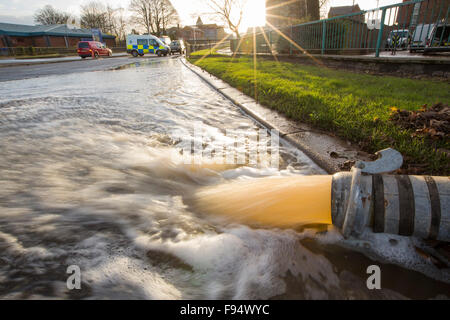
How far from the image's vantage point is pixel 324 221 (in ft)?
5.24

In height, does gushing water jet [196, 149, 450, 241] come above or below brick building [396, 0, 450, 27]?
below

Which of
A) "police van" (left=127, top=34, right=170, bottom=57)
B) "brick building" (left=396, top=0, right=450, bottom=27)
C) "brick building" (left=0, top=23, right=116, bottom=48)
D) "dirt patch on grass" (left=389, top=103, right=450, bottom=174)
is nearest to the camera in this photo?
"dirt patch on grass" (left=389, top=103, right=450, bottom=174)

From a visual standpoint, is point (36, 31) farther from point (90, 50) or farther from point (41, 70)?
point (41, 70)

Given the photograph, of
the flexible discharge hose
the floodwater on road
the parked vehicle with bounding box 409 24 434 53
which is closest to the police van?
the parked vehicle with bounding box 409 24 434 53

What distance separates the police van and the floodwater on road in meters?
31.1

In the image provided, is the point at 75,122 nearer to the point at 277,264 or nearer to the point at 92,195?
the point at 92,195

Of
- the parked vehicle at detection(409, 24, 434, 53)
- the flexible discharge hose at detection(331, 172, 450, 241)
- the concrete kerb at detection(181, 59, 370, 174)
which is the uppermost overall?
the parked vehicle at detection(409, 24, 434, 53)

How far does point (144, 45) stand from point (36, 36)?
24.3m

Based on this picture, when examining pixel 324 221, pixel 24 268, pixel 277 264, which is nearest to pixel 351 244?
pixel 324 221

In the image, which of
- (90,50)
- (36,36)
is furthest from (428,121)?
(36,36)

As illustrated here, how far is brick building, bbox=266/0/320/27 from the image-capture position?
1587cm

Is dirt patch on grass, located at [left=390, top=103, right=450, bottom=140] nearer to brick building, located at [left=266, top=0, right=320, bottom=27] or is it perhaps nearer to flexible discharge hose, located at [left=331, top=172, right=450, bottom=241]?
flexible discharge hose, located at [left=331, top=172, right=450, bottom=241]

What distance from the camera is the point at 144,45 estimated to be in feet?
98.4
